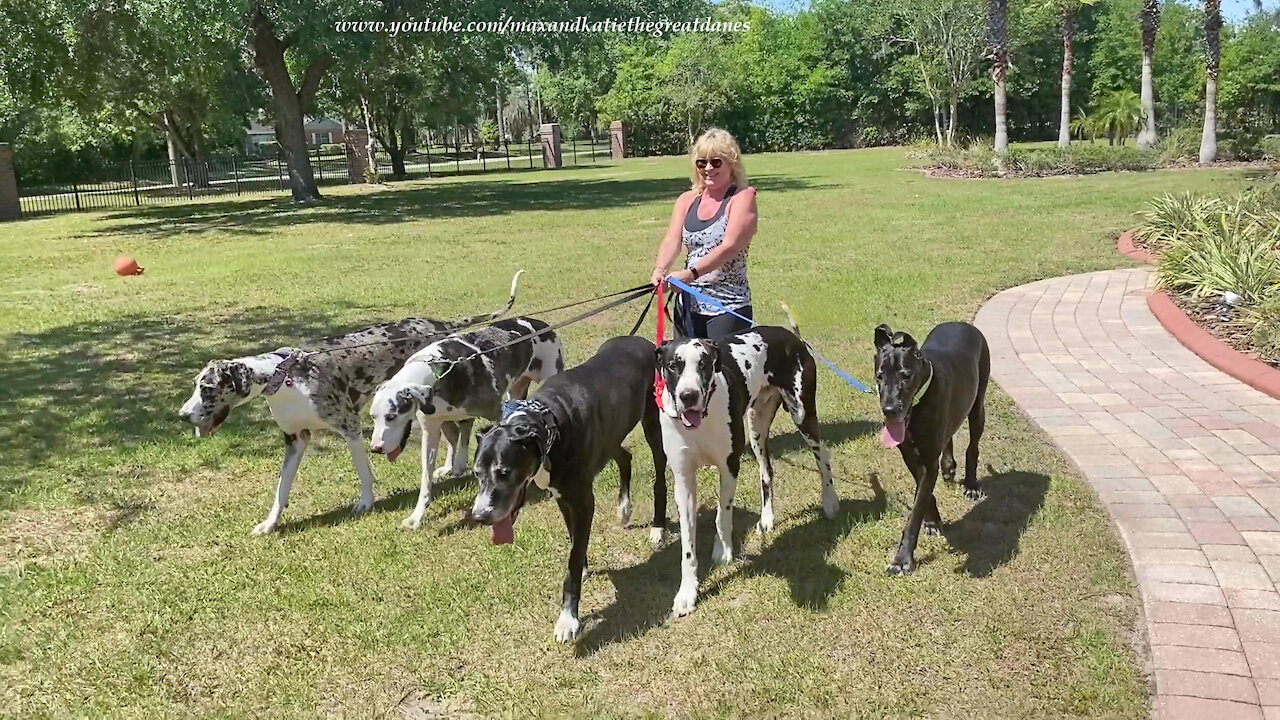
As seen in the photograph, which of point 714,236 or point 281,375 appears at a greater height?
point 714,236

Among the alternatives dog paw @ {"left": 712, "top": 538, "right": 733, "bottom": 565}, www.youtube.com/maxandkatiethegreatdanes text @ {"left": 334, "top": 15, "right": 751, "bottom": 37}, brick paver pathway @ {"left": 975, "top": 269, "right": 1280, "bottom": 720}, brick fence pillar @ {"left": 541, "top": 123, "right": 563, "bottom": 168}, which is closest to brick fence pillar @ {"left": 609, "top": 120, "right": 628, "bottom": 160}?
brick fence pillar @ {"left": 541, "top": 123, "right": 563, "bottom": 168}

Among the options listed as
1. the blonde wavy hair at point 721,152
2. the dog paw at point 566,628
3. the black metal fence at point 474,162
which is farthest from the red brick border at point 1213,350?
the black metal fence at point 474,162

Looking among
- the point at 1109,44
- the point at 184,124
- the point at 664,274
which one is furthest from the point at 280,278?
the point at 1109,44

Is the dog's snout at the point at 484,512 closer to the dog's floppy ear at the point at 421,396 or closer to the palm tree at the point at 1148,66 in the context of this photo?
the dog's floppy ear at the point at 421,396

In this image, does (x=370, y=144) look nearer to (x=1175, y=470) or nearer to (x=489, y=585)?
(x=489, y=585)

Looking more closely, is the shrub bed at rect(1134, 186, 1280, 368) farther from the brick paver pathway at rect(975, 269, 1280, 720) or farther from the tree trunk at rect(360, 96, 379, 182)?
the tree trunk at rect(360, 96, 379, 182)

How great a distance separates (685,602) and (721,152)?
2287 millimetres

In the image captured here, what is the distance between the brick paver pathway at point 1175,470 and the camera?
11.1ft

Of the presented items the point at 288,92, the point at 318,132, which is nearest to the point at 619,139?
the point at 288,92

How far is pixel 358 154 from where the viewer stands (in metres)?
37.9

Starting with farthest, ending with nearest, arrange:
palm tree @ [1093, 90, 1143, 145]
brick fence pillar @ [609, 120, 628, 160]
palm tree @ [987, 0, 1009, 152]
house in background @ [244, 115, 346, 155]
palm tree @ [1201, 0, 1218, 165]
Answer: house in background @ [244, 115, 346, 155] < brick fence pillar @ [609, 120, 628, 160] < palm tree @ [1093, 90, 1143, 145] < palm tree @ [987, 0, 1009, 152] < palm tree @ [1201, 0, 1218, 165]

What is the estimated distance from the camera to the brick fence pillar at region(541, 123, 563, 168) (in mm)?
43438

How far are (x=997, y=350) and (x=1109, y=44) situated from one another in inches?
2000

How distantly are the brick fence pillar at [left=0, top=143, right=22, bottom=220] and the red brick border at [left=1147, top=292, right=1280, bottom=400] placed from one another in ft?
94.0
